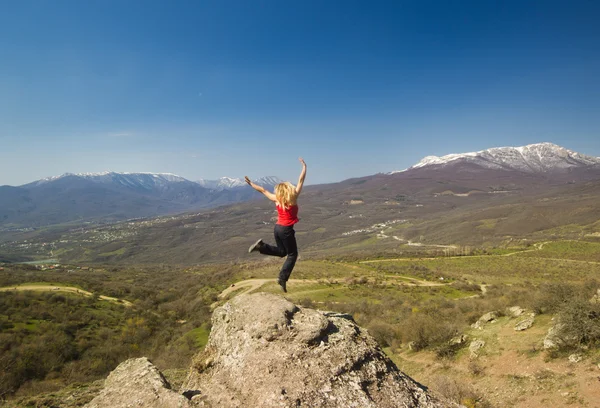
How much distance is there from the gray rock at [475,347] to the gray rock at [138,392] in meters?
14.4

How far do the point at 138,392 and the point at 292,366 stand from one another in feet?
8.33

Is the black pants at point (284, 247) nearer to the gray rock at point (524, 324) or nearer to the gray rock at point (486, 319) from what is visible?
the gray rock at point (524, 324)

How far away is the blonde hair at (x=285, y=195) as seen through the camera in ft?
21.3

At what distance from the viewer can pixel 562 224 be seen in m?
121

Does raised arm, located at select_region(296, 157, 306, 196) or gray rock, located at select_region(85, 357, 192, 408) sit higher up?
raised arm, located at select_region(296, 157, 306, 196)

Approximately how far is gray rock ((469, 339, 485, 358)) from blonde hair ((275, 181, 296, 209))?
1335 cm

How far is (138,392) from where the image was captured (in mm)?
4863

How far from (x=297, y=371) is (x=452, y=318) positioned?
2041 cm

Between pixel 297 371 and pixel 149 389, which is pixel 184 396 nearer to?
pixel 149 389

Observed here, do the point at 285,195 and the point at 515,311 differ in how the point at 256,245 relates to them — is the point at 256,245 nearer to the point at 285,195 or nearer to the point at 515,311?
the point at 285,195

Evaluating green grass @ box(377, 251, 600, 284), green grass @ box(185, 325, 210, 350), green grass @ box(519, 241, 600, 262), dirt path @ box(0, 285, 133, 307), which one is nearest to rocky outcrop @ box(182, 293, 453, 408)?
green grass @ box(185, 325, 210, 350)

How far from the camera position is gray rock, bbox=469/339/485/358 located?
14.2 metres

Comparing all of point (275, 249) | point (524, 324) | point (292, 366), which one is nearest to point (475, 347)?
point (524, 324)

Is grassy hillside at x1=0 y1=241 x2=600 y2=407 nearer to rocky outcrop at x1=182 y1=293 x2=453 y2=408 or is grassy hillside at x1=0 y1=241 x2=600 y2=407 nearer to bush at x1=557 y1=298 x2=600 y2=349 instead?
bush at x1=557 y1=298 x2=600 y2=349
